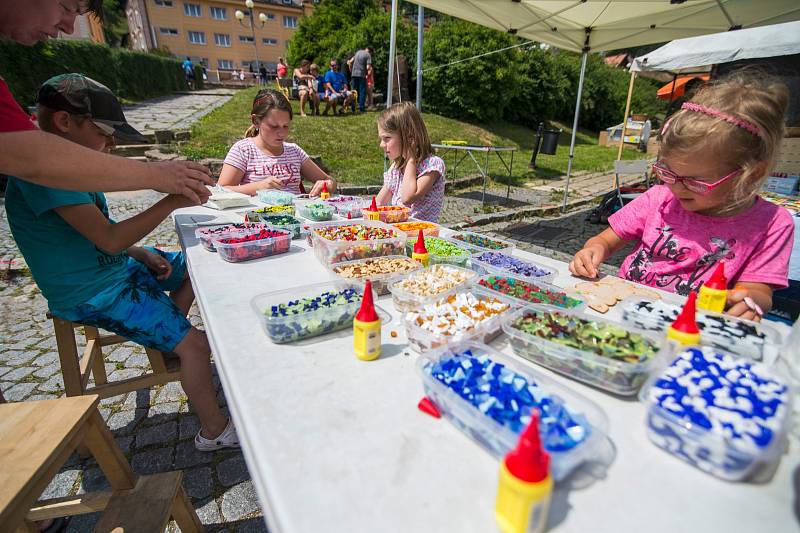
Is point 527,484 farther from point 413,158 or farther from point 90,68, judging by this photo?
point 90,68

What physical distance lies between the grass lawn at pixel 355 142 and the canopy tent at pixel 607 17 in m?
3.80

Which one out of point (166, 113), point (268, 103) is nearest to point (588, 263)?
point (268, 103)

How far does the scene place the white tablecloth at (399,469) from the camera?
0.72 metres

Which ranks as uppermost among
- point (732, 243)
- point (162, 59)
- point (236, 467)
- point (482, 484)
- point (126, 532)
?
point (162, 59)

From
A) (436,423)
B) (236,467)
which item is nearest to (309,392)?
(436,423)

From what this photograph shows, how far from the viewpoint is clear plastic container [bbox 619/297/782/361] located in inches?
46.9

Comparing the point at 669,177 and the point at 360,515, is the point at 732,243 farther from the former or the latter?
the point at 360,515

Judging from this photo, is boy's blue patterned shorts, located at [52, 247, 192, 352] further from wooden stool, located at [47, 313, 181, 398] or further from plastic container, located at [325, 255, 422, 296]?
plastic container, located at [325, 255, 422, 296]

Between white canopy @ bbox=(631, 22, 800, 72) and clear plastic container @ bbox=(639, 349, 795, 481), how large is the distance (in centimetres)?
849

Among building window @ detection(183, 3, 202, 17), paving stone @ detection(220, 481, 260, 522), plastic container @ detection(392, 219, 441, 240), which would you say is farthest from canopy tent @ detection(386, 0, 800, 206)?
building window @ detection(183, 3, 202, 17)

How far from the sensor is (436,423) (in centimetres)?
96

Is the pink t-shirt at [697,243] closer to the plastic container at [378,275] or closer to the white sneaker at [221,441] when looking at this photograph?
the plastic container at [378,275]

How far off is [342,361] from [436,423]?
38 centimetres

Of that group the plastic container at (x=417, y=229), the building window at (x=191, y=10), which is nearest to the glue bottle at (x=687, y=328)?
the plastic container at (x=417, y=229)
